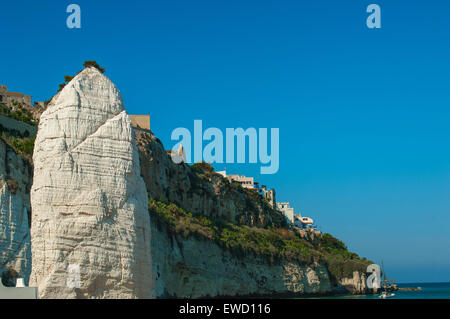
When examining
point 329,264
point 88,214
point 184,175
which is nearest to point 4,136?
point 184,175

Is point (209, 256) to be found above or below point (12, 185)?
below

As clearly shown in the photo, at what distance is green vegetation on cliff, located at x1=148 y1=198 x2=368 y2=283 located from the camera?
51.9 metres

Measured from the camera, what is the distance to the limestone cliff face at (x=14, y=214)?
105 feet

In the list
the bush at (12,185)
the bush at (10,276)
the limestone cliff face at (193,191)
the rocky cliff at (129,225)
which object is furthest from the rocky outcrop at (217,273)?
the bush at (10,276)

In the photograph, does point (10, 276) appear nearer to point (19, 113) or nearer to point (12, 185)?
point (12, 185)

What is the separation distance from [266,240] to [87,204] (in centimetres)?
5301

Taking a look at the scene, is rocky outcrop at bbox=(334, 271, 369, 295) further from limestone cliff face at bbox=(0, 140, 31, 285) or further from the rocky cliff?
limestone cliff face at bbox=(0, 140, 31, 285)

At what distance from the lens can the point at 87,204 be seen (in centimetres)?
1530

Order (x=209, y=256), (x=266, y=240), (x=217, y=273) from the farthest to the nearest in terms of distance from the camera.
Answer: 1. (x=266, y=240)
2. (x=217, y=273)
3. (x=209, y=256)

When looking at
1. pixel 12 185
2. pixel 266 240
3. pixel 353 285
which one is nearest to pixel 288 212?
pixel 353 285

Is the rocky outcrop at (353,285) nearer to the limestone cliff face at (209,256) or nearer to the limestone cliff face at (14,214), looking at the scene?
the limestone cliff face at (209,256)

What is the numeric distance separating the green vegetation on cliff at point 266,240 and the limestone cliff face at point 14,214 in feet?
41.1

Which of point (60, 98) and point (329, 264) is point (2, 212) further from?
point (329, 264)

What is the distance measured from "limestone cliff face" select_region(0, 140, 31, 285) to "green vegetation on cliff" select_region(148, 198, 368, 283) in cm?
1254
